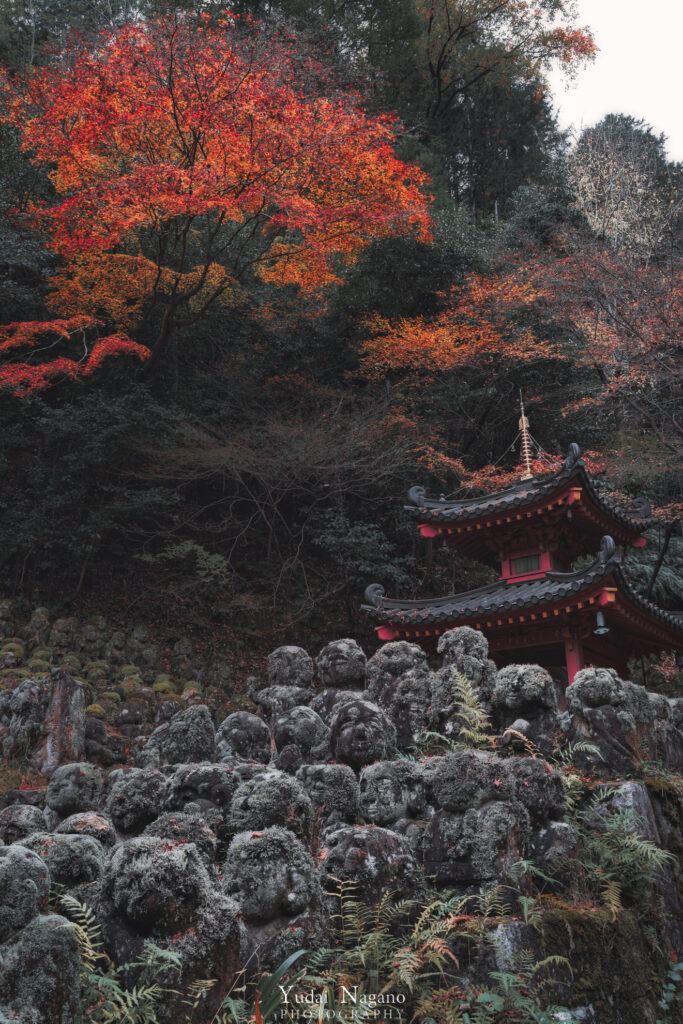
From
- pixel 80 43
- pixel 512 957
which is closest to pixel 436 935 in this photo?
pixel 512 957

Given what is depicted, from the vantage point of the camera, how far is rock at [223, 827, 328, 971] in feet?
11.4

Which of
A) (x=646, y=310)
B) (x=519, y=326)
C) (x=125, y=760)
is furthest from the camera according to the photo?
(x=519, y=326)

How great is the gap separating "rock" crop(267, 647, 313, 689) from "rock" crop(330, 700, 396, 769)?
2135 millimetres

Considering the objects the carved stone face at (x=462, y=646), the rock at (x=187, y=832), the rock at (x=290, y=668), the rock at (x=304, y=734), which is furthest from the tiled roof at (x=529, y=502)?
the rock at (x=187, y=832)

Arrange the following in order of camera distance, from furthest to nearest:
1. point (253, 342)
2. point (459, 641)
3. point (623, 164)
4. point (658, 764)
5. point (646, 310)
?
point (623, 164) < point (253, 342) < point (646, 310) < point (459, 641) < point (658, 764)

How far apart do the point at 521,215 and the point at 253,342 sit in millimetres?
10454

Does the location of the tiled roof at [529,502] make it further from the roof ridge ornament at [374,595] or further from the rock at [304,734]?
the rock at [304,734]

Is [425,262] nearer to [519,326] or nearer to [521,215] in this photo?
[519,326]

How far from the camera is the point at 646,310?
55.5ft

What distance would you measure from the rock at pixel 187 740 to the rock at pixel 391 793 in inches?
77.5

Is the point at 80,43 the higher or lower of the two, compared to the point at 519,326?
higher

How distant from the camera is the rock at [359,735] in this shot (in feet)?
19.3

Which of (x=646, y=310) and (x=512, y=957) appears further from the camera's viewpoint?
(x=646, y=310)

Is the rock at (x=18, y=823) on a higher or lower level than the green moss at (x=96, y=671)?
lower
